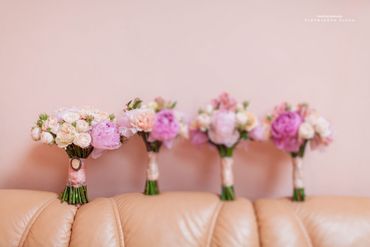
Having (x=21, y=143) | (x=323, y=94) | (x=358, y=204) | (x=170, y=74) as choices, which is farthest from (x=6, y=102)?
(x=358, y=204)

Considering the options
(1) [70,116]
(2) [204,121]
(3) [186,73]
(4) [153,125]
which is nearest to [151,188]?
(4) [153,125]

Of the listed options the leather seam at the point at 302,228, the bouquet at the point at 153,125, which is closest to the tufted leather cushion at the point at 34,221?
the bouquet at the point at 153,125

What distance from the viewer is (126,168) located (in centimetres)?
168

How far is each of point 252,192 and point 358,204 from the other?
493 mm

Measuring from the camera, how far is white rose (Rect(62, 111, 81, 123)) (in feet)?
4.77

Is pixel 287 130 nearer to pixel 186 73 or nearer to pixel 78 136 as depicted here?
pixel 186 73

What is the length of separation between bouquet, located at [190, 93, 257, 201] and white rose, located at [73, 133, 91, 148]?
0.49 metres

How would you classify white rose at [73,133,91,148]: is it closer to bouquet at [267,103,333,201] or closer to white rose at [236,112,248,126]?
white rose at [236,112,248,126]

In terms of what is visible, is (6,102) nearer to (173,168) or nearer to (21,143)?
(21,143)

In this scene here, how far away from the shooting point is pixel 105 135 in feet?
4.65

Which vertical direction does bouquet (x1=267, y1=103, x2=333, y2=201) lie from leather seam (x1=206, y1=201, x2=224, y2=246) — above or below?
above

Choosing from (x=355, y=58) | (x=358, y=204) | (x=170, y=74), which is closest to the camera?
(x=358, y=204)

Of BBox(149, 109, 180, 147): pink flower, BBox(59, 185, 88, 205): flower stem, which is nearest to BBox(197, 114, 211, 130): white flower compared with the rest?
BBox(149, 109, 180, 147): pink flower

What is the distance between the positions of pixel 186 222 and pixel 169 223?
0.24 feet
